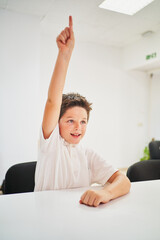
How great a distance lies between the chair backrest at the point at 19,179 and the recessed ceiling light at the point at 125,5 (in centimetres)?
264

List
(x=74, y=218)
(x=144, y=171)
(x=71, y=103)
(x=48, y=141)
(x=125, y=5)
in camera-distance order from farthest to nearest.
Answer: (x=125, y=5), (x=144, y=171), (x=71, y=103), (x=48, y=141), (x=74, y=218)

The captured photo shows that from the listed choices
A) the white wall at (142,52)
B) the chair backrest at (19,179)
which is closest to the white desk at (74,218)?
the chair backrest at (19,179)

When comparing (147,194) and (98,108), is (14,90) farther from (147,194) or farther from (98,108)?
(147,194)

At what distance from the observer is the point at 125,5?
2.93 m

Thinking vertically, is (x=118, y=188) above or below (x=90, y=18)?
below

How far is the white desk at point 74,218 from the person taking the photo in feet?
2.02

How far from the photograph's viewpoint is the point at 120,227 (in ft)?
2.19

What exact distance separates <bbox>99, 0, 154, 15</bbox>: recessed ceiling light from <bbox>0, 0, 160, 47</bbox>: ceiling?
88mm

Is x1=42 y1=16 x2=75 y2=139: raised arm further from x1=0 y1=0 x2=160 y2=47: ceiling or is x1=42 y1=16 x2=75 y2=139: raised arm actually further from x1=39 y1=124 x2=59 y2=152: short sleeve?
x1=0 y1=0 x2=160 y2=47: ceiling

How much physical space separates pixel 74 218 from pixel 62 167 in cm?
42

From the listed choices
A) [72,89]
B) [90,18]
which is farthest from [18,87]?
[90,18]

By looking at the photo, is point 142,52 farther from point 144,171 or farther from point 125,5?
point 144,171

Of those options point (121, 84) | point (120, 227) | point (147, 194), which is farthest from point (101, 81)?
point (120, 227)

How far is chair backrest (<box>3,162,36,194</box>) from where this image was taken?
1.22m
